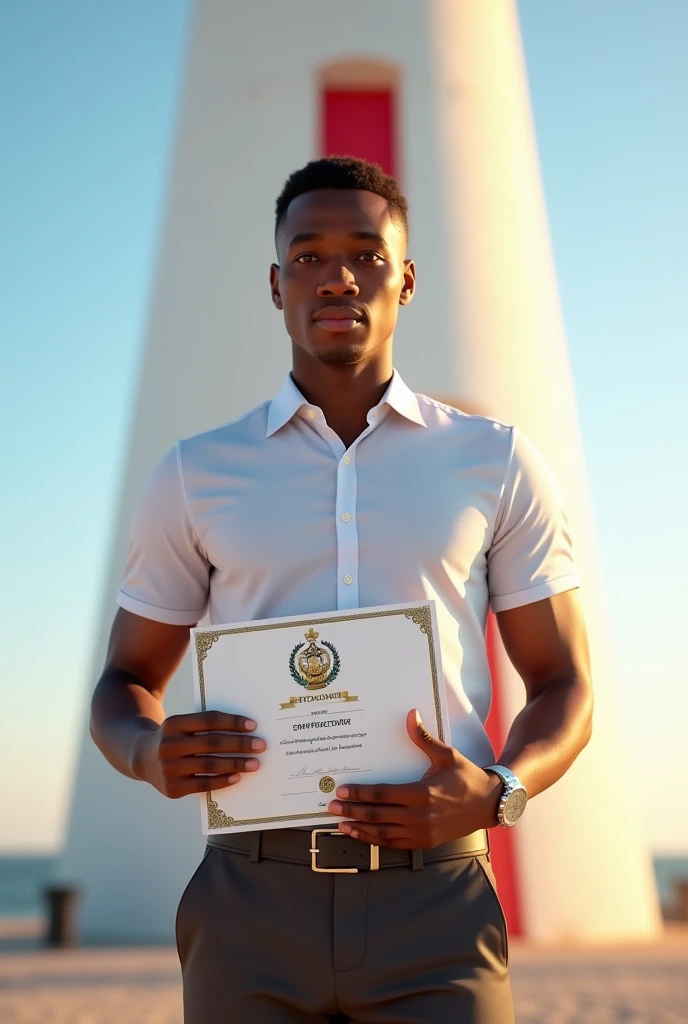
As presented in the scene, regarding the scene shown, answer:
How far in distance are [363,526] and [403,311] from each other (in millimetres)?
6913

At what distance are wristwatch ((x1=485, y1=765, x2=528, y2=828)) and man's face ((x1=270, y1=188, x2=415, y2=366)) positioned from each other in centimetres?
79

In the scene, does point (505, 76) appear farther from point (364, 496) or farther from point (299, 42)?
point (364, 496)

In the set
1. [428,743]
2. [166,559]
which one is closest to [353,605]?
[428,743]

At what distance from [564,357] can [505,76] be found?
8.44 feet

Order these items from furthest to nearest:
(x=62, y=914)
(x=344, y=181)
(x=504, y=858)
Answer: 1. (x=62, y=914)
2. (x=504, y=858)
3. (x=344, y=181)

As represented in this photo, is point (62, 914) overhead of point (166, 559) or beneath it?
beneath

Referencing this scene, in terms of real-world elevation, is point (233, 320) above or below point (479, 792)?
above

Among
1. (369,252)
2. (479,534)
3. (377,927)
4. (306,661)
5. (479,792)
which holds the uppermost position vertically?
(369,252)

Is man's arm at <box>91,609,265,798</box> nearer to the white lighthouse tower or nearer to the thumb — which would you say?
the thumb

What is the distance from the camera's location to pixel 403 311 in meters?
8.76

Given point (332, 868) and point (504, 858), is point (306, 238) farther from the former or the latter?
point (504, 858)

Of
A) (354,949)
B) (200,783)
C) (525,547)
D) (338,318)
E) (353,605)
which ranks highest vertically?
(338,318)

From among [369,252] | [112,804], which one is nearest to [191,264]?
[112,804]

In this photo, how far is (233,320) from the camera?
9.18 meters
